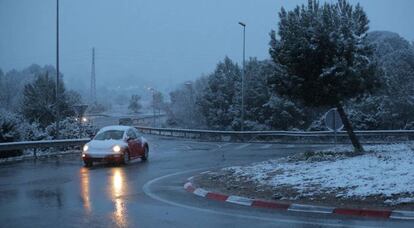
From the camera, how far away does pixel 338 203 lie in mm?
11297

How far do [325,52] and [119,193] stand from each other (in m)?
9.94

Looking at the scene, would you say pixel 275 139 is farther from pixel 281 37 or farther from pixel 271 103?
Answer: pixel 281 37

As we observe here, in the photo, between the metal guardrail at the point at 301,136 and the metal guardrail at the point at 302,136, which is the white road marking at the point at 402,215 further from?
the metal guardrail at the point at 301,136

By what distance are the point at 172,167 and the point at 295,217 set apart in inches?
449

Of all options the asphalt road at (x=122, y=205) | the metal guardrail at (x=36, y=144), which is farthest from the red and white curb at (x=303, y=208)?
the metal guardrail at (x=36, y=144)

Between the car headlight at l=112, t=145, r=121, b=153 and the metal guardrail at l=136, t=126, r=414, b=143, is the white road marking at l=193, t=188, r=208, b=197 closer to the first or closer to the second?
the car headlight at l=112, t=145, r=121, b=153

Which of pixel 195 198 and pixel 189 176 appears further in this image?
pixel 189 176

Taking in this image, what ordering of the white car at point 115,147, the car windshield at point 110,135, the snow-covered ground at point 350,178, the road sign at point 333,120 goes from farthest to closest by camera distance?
the car windshield at point 110,135 < the white car at point 115,147 < the road sign at point 333,120 < the snow-covered ground at point 350,178

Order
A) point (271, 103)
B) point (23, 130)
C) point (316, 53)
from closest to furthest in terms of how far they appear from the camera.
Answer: point (316, 53)
point (23, 130)
point (271, 103)

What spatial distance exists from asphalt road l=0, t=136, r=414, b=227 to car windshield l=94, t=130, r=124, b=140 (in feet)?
11.9

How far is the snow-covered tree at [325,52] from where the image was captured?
68.1ft

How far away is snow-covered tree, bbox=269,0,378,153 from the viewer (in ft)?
68.1

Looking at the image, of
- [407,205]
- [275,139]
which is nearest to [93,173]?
[407,205]

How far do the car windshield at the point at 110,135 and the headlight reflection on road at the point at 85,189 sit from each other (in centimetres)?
300
